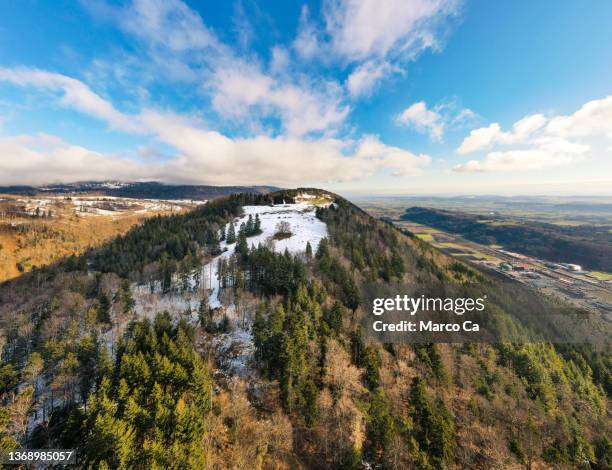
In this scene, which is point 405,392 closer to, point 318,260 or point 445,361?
point 445,361

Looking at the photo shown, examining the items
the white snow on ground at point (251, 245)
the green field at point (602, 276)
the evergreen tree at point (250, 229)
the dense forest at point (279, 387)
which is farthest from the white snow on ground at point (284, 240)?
the green field at point (602, 276)

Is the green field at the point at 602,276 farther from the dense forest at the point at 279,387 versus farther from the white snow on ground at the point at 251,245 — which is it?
the white snow on ground at the point at 251,245

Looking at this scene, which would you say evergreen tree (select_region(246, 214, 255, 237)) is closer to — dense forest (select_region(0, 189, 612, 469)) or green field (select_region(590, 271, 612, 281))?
dense forest (select_region(0, 189, 612, 469))

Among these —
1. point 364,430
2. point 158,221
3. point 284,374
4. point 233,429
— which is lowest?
point 364,430

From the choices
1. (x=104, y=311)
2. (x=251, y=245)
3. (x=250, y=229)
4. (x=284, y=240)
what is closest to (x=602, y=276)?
(x=284, y=240)

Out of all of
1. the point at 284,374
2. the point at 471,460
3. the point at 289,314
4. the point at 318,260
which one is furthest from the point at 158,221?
the point at 471,460
